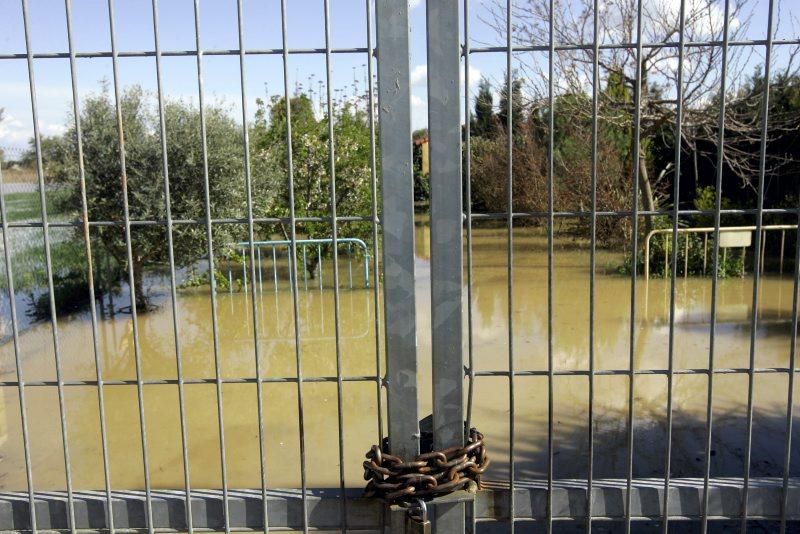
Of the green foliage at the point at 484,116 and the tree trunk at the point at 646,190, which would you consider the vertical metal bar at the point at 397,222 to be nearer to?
the tree trunk at the point at 646,190

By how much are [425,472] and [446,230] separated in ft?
2.59

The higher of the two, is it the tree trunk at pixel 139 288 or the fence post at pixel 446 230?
the fence post at pixel 446 230

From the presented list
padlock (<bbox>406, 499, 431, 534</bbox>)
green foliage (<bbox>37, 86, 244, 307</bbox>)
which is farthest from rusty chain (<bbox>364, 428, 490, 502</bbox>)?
green foliage (<bbox>37, 86, 244, 307</bbox>)

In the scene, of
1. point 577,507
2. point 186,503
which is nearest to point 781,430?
point 577,507

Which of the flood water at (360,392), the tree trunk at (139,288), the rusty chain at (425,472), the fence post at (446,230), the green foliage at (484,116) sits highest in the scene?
the green foliage at (484,116)

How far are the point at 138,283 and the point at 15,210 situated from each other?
215 centimetres

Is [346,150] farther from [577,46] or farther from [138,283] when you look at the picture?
[577,46]

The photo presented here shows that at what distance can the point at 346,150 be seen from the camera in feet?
40.2

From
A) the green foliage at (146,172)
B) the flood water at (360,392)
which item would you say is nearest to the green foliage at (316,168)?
the green foliage at (146,172)

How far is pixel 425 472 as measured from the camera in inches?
92.0

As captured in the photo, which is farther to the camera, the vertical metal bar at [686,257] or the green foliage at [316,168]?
the green foliage at [316,168]

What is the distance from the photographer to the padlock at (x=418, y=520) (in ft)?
A: 7.34

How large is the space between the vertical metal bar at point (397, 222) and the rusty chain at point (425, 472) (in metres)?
0.08

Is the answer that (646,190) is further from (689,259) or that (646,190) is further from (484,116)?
(484,116)
